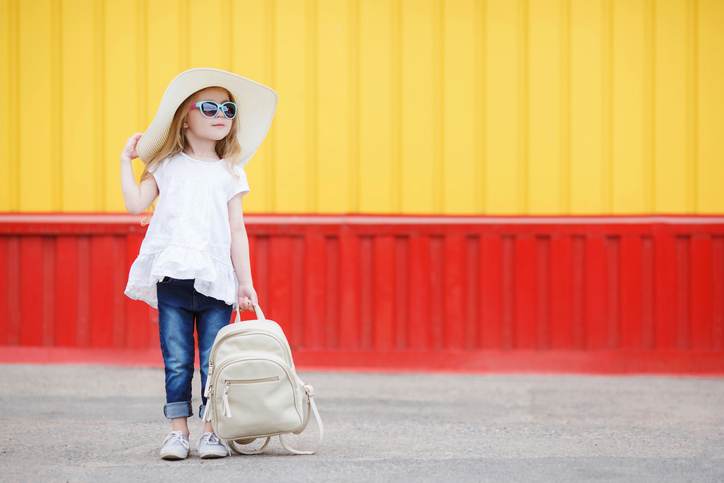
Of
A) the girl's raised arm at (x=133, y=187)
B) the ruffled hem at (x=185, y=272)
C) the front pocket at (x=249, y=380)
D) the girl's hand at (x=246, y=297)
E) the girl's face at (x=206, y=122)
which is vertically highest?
the girl's face at (x=206, y=122)

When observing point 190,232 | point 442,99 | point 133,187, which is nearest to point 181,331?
point 190,232

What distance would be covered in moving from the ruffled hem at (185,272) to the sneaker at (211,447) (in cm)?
53

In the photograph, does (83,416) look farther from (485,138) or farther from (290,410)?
(485,138)

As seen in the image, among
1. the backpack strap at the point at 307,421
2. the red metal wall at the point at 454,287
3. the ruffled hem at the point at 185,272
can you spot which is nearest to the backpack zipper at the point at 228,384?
the backpack strap at the point at 307,421

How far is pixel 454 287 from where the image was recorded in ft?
24.5

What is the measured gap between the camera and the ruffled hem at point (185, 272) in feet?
15.0

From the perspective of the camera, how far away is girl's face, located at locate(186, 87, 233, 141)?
4.74 meters

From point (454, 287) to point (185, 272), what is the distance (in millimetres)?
3152

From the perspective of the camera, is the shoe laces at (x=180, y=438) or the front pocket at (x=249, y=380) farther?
the shoe laces at (x=180, y=438)

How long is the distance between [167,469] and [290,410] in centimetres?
51

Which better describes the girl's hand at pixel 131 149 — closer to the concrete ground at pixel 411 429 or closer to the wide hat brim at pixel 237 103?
the wide hat brim at pixel 237 103

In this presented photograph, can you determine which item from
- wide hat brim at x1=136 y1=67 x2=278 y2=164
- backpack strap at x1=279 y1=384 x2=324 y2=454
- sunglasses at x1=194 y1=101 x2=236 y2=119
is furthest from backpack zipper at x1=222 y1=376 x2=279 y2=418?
sunglasses at x1=194 y1=101 x2=236 y2=119

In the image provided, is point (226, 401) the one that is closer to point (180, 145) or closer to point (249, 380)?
point (249, 380)

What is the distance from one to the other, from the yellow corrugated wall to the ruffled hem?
2.83 m
